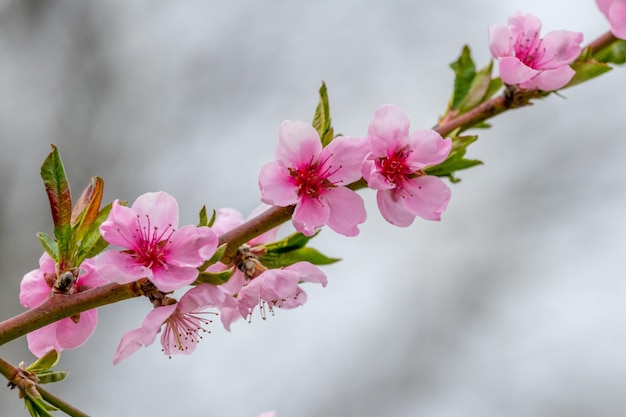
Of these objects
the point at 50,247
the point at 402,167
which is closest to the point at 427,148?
the point at 402,167

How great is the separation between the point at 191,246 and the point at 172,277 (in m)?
0.03

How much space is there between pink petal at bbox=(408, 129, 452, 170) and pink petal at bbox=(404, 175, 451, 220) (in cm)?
2

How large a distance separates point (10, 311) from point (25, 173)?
25.0 inches

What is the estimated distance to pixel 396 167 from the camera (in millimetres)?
661

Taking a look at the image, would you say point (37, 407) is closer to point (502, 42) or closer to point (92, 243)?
point (92, 243)

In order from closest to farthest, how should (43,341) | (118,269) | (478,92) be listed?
(118,269)
(43,341)
(478,92)

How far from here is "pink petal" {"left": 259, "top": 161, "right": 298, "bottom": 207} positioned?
2.04ft

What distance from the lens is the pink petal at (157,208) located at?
0.63 meters

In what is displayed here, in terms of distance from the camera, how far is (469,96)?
0.80 m

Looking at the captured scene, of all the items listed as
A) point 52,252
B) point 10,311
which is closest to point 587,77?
point 52,252

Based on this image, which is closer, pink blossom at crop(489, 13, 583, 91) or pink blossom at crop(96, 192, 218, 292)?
pink blossom at crop(96, 192, 218, 292)

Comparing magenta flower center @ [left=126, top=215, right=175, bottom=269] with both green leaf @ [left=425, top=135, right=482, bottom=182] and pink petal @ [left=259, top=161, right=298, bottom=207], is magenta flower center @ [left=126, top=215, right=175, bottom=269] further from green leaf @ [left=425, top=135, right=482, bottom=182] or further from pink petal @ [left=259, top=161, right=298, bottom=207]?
green leaf @ [left=425, top=135, right=482, bottom=182]

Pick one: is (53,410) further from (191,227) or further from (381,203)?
(381,203)

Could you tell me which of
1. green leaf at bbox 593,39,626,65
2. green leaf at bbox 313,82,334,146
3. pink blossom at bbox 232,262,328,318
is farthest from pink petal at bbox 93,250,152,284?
green leaf at bbox 593,39,626,65
